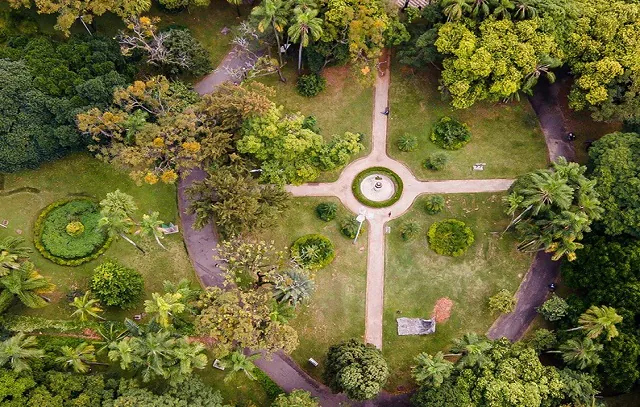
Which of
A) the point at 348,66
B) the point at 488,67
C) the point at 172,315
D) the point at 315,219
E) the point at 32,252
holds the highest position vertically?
the point at 348,66

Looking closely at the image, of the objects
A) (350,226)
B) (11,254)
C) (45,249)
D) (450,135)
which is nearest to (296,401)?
(350,226)

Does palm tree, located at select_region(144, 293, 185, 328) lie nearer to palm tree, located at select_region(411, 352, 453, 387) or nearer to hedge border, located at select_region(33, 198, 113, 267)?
hedge border, located at select_region(33, 198, 113, 267)

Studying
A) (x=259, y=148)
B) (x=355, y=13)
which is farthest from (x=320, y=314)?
(x=355, y=13)

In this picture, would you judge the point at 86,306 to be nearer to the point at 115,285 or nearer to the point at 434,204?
the point at 115,285

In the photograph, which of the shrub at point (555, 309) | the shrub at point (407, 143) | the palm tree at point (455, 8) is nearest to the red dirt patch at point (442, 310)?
the shrub at point (555, 309)

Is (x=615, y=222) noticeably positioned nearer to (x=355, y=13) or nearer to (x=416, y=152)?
(x=416, y=152)

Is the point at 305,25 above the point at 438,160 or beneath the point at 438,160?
above
